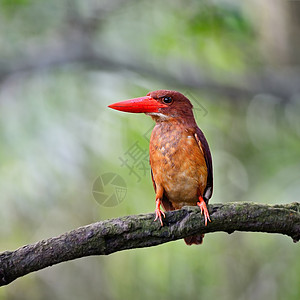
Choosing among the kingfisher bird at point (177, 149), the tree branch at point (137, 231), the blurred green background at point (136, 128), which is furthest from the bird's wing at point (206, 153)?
the blurred green background at point (136, 128)

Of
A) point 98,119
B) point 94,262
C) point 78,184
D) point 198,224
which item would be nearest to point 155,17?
point 98,119

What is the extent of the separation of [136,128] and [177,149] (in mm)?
2724

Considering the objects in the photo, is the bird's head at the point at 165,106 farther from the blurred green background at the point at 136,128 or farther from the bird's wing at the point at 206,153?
the blurred green background at the point at 136,128

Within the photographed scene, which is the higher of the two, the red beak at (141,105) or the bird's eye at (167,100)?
the bird's eye at (167,100)

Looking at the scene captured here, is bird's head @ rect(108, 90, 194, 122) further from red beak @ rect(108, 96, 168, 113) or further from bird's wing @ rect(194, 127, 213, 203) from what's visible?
bird's wing @ rect(194, 127, 213, 203)

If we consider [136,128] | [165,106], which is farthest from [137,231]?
[136,128]

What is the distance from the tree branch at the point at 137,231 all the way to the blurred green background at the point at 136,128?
2.91 m

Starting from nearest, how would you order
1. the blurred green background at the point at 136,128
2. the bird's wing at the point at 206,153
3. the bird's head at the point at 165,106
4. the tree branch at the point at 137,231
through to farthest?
the tree branch at the point at 137,231 < the bird's head at the point at 165,106 < the bird's wing at the point at 206,153 < the blurred green background at the point at 136,128

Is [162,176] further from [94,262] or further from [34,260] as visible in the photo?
[94,262]

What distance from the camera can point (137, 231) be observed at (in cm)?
251

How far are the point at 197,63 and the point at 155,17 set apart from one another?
3.28ft

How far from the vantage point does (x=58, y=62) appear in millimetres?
6137

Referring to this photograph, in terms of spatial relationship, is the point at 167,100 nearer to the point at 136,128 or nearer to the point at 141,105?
the point at 141,105

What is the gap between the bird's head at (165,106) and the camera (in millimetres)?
3148
